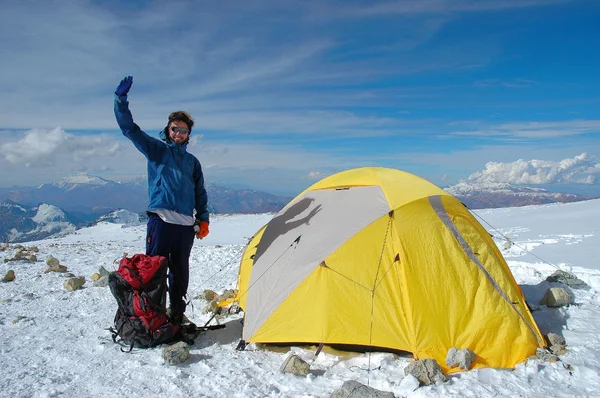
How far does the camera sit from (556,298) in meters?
6.54

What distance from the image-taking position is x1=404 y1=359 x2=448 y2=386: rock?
4277 mm

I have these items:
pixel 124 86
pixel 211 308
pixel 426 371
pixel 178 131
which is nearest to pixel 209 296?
pixel 211 308

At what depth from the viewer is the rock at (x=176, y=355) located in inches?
194

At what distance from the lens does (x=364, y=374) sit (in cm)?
470

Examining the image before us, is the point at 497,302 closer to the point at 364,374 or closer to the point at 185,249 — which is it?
the point at 364,374

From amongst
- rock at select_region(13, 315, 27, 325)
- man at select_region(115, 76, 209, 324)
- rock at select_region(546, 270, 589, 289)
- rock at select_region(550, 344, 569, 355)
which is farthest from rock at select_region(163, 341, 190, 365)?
rock at select_region(546, 270, 589, 289)

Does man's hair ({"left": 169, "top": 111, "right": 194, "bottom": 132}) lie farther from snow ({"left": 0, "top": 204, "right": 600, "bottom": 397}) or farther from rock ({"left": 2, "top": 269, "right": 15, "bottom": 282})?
rock ({"left": 2, "top": 269, "right": 15, "bottom": 282})

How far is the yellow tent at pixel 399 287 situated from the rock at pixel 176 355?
0.90 meters

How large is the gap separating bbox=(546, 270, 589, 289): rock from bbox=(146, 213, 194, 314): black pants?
7.18m

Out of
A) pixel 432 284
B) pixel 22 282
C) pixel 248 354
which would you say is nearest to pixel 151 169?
pixel 248 354

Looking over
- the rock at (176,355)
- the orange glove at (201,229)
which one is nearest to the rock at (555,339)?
the rock at (176,355)

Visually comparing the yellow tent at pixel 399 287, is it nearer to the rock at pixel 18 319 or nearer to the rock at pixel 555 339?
the rock at pixel 555 339

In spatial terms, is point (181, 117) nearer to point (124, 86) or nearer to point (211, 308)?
point (124, 86)

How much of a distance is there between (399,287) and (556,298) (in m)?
3.29
